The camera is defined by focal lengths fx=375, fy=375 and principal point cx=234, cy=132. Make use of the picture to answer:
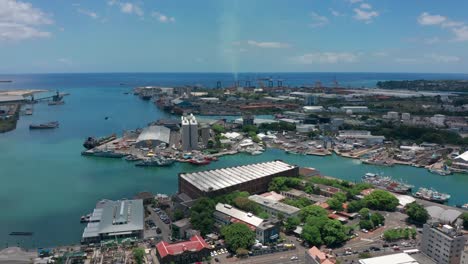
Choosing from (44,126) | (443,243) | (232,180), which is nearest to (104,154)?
(232,180)

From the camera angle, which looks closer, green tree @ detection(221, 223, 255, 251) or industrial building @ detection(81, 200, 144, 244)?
green tree @ detection(221, 223, 255, 251)

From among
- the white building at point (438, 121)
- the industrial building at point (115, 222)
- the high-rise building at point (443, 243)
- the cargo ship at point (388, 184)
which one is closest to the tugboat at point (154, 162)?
the industrial building at point (115, 222)

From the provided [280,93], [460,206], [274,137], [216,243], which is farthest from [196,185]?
[280,93]

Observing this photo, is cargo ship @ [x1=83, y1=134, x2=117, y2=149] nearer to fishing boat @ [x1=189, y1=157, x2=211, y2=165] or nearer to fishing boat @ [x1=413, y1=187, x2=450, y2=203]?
fishing boat @ [x1=189, y1=157, x2=211, y2=165]

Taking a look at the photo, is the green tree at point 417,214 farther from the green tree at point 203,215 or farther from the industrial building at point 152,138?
the industrial building at point 152,138

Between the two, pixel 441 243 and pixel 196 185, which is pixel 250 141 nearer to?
pixel 196 185

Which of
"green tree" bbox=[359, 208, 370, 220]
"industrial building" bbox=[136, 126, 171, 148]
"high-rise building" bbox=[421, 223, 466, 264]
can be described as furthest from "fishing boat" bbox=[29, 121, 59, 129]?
"high-rise building" bbox=[421, 223, 466, 264]

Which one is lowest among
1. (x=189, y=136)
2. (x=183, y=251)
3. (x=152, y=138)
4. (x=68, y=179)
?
(x=68, y=179)

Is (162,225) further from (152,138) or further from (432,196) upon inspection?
(152,138)
